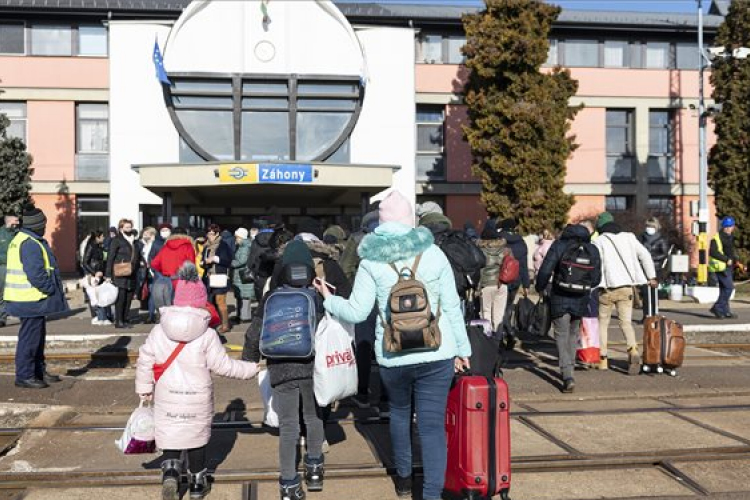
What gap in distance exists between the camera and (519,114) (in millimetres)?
24547

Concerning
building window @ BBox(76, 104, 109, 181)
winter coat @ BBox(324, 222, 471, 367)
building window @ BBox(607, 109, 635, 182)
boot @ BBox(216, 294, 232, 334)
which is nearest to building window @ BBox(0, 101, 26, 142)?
building window @ BBox(76, 104, 109, 181)

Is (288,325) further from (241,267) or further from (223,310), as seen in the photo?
(241,267)

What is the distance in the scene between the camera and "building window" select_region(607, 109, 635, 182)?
3284 centimetres

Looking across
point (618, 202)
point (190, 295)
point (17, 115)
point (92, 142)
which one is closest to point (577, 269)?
point (190, 295)

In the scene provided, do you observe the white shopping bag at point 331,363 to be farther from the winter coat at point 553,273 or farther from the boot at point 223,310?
the boot at point 223,310

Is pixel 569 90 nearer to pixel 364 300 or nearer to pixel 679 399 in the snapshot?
pixel 679 399

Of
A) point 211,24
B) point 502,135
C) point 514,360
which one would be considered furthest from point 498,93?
point 514,360

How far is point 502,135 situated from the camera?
24953mm

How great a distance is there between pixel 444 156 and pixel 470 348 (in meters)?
26.5

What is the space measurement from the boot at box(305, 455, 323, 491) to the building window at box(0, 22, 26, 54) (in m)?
27.8

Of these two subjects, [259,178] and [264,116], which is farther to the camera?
[264,116]

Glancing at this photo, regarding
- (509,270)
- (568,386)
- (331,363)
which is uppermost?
(509,270)

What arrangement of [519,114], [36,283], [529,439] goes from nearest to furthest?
[529,439] → [36,283] → [519,114]

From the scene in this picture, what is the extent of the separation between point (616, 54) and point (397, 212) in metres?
30.5
